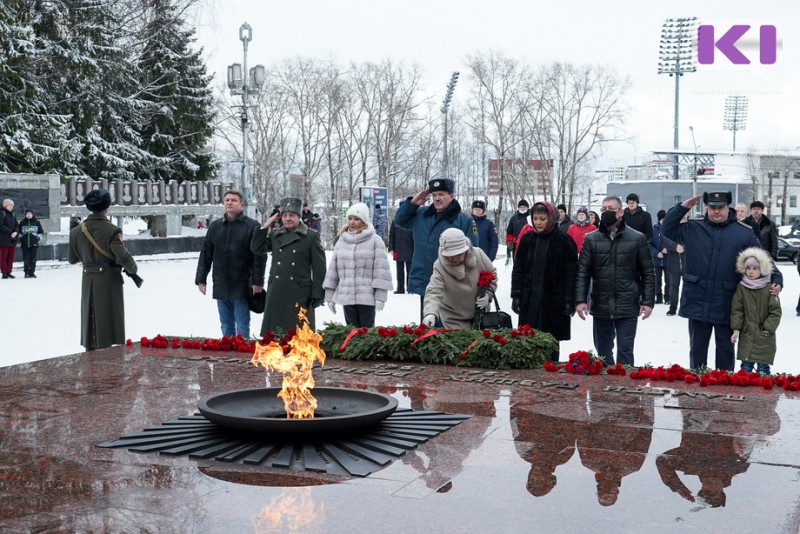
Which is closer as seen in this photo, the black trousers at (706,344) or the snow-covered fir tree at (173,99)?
the black trousers at (706,344)

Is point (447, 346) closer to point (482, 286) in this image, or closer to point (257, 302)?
point (482, 286)

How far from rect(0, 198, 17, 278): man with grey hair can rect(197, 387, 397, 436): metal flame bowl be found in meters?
14.5

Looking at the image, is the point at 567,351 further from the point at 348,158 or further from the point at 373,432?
the point at 348,158

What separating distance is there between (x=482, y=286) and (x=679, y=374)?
1.58 meters

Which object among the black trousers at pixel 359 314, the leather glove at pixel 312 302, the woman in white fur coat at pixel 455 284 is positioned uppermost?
Answer: the woman in white fur coat at pixel 455 284

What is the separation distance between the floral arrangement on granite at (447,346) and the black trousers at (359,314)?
836 millimetres

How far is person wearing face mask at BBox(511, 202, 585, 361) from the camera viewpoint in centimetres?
737

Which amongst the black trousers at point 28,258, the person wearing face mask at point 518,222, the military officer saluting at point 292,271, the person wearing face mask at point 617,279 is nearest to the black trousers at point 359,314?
the military officer saluting at point 292,271

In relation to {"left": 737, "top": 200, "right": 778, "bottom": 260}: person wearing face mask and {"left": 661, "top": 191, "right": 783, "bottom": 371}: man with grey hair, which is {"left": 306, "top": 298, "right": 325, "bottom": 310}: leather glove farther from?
{"left": 737, "top": 200, "right": 778, "bottom": 260}: person wearing face mask

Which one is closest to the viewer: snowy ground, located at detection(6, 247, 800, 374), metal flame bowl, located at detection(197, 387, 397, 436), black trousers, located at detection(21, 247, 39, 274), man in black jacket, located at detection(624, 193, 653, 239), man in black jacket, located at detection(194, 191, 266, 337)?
metal flame bowl, located at detection(197, 387, 397, 436)

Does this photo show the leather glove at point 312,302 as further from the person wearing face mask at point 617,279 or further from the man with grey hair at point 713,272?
the man with grey hair at point 713,272

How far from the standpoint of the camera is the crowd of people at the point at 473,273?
7074 millimetres

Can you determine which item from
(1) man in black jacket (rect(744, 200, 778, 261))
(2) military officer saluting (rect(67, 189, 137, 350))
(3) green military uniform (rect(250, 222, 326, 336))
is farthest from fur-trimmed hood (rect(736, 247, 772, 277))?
(1) man in black jacket (rect(744, 200, 778, 261))

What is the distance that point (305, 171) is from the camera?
163ft
